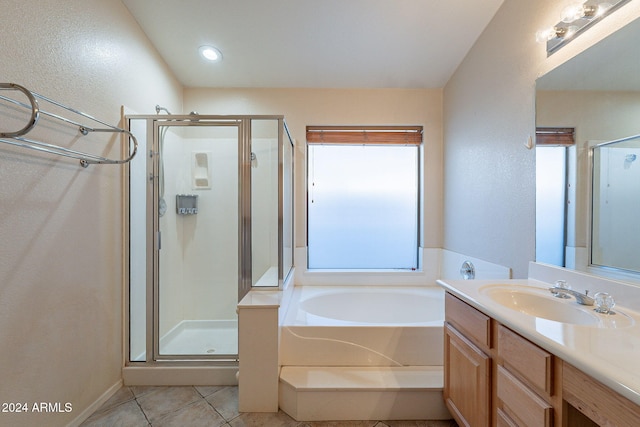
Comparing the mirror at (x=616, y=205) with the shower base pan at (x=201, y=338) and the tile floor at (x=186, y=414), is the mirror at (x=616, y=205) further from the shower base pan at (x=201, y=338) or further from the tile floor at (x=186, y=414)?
the shower base pan at (x=201, y=338)

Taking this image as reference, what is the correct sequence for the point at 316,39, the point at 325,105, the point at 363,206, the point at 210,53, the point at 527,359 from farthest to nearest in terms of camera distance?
1. the point at 363,206
2. the point at 325,105
3. the point at 210,53
4. the point at 316,39
5. the point at 527,359

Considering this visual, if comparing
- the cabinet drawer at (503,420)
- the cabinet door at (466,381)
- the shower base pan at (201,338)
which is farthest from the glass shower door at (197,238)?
the cabinet drawer at (503,420)

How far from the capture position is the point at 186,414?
5.07 ft

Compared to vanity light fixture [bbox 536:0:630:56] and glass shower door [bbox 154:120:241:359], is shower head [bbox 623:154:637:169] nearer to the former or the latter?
vanity light fixture [bbox 536:0:630:56]

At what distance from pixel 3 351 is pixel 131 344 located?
2.80 feet

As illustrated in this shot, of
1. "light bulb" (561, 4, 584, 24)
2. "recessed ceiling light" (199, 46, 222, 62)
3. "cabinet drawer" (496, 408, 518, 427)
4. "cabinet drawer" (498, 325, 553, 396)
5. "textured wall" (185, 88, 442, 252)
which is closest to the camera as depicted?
"cabinet drawer" (498, 325, 553, 396)

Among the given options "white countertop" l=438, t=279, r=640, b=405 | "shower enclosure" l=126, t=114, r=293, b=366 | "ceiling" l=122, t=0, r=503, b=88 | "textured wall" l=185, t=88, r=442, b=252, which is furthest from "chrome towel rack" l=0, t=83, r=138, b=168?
"white countertop" l=438, t=279, r=640, b=405

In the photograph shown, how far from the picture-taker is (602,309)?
3.26ft

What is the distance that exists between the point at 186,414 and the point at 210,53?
259 centimetres

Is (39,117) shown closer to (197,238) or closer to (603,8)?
(197,238)

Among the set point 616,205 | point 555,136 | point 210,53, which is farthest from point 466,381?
point 210,53

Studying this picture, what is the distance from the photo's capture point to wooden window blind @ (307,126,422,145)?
2682 millimetres

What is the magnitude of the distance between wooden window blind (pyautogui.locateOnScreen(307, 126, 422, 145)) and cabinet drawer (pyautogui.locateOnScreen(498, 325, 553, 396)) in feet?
6.75

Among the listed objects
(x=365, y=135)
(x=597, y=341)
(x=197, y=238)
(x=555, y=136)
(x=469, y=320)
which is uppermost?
(x=365, y=135)
